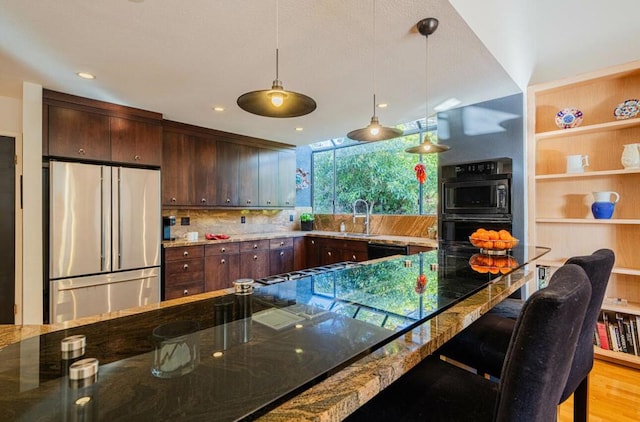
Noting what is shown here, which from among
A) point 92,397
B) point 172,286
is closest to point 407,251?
point 172,286

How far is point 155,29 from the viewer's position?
1890 mm

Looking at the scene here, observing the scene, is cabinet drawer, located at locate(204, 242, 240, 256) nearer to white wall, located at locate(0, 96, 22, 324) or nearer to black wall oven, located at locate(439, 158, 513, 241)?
white wall, located at locate(0, 96, 22, 324)

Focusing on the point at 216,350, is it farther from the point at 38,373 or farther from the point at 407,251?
the point at 407,251

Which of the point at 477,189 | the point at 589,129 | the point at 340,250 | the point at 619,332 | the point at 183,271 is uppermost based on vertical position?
the point at 589,129

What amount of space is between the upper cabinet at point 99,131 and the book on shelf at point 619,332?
15.5 ft

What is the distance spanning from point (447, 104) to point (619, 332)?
8.49ft

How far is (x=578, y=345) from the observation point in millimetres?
1223

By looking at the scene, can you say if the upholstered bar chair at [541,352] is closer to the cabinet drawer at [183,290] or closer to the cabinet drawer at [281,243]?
the cabinet drawer at [183,290]

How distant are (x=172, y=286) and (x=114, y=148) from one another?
65.4 inches

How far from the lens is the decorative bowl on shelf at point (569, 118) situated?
2.73m

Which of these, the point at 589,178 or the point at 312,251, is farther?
the point at 312,251

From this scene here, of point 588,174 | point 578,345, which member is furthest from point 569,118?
point 578,345

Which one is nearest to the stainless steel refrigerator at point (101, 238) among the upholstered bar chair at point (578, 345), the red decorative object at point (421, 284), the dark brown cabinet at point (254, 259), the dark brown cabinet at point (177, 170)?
the dark brown cabinet at point (177, 170)

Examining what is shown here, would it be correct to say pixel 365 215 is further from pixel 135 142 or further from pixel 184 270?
pixel 135 142
